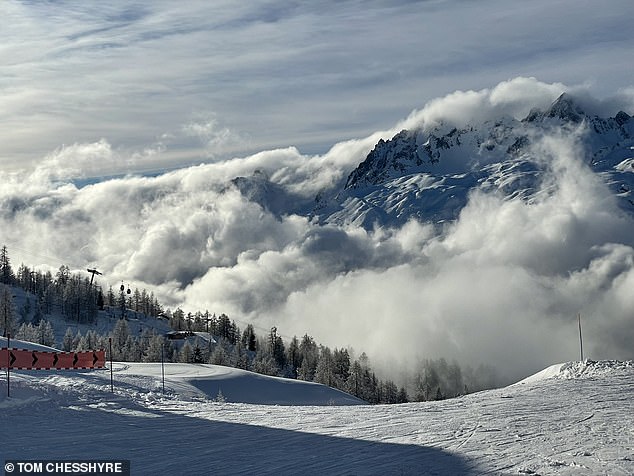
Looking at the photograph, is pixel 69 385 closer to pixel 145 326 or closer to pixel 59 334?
pixel 59 334

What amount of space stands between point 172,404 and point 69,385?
5545 mm

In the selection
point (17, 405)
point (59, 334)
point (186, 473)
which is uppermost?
point (59, 334)

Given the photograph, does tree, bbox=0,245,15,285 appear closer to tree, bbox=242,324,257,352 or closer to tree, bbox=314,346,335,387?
tree, bbox=242,324,257,352

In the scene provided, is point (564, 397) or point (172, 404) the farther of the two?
point (172, 404)

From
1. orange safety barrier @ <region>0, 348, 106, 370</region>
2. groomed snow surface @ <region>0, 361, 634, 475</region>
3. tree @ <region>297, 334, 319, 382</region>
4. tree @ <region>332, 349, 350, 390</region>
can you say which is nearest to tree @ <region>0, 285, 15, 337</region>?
tree @ <region>297, 334, 319, 382</region>

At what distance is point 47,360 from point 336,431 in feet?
65.3

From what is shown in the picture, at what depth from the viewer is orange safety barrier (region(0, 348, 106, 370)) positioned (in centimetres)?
3256

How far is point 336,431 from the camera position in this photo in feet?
72.5

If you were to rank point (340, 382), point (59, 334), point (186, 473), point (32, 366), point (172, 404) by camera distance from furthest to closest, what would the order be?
point (59, 334) → point (340, 382) → point (32, 366) → point (172, 404) → point (186, 473)

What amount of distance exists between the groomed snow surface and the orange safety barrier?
2.44ft

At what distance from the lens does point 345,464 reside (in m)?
17.5

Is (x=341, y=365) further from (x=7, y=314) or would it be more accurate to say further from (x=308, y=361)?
(x=7, y=314)

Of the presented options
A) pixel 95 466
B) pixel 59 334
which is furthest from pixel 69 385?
pixel 59 334

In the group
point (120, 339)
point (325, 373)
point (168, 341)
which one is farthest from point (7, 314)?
point (325, 373)
